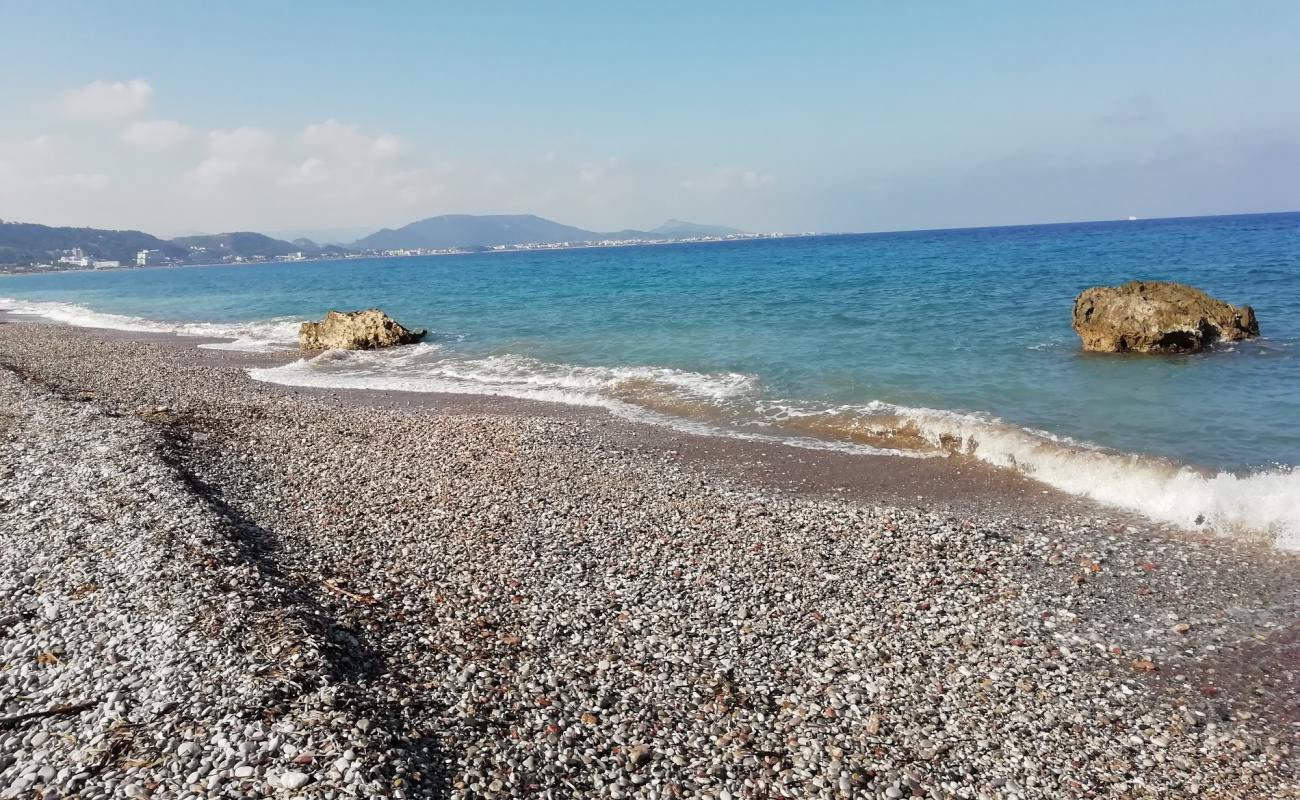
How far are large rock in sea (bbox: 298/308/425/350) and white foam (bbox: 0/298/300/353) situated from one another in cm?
183

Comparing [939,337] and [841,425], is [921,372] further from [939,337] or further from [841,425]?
[939,337]

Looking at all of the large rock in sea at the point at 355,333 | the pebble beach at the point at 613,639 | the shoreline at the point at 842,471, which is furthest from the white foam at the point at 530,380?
the pebble beach at the point at 613,639

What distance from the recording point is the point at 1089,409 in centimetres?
1764

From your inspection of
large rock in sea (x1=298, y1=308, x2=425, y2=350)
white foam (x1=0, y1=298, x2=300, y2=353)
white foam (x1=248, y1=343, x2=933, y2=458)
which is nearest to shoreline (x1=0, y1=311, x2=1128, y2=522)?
white foam (x1=248, y1=343, x2=933, y2=458)

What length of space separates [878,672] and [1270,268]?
52.7 metres

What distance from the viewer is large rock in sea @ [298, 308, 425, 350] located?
33.7 metres

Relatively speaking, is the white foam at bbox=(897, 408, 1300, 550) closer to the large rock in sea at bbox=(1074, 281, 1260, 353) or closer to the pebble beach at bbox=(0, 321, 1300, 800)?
the pebble beach at bbox=(0, 321, 1300, 800)

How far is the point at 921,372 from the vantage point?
2219 centimetres

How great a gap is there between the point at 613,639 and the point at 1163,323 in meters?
24.9

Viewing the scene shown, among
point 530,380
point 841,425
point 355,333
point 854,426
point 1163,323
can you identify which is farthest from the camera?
point 355,333

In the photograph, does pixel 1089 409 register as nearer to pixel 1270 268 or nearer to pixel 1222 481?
pixel 1222 481

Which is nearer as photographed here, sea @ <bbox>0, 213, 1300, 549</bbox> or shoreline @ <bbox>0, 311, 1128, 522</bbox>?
shoreline @ <bbox>0, 311, 1128, 522</bbox>

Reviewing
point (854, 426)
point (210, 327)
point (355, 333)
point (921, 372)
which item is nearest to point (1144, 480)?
point (854, 426)

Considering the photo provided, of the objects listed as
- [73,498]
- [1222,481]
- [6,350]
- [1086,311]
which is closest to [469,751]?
[73,498]
